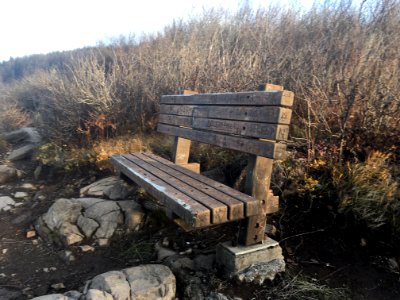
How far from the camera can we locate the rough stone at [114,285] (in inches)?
88.1

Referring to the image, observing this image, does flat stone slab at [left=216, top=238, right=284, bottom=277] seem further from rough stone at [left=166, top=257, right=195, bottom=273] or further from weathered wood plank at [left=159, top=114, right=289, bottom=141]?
weathered wood plank at [left=159, top=114, right=289, bottom=141]

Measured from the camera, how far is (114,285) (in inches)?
90.1

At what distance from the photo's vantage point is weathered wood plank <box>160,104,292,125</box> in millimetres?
2287

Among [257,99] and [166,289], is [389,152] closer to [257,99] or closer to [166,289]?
[257,99]

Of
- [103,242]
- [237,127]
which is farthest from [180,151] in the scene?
[103,242]

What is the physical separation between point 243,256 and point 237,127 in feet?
3.46

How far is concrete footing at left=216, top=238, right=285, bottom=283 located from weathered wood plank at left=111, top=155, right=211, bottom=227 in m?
0.49

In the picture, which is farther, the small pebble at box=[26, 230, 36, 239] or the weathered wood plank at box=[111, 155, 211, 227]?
the small pebble at box=[26, 230, 36, 239]

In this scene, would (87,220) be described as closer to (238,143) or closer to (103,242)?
(103,242)

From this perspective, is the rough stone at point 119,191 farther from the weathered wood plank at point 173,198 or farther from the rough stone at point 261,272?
the rough stone at point 261,272

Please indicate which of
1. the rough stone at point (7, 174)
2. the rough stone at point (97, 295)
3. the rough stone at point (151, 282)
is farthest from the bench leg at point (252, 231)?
the rough stone at point (7, 174)

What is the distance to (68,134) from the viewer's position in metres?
6.12

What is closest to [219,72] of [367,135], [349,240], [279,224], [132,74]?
[132,74]

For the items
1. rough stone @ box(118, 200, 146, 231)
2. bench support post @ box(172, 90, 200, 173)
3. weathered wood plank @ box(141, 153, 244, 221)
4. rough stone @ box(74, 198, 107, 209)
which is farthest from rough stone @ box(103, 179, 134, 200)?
bench support post @ box(172, 90, 200, 173)
